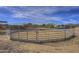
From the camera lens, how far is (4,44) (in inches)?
80.3

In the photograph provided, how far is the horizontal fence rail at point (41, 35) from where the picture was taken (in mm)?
2041

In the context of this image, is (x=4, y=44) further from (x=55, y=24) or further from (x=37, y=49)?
(x=55, y=24)

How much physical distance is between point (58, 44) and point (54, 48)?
70mm

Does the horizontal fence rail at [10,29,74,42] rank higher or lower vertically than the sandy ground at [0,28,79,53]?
higher

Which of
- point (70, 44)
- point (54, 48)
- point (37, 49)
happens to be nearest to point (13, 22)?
point (37, 49)

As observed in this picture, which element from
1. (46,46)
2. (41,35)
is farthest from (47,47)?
(41,35)

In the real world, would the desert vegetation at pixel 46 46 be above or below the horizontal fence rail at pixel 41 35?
below

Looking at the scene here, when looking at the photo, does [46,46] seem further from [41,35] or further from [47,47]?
[41,35]

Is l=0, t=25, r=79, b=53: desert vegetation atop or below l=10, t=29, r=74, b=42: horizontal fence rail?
below

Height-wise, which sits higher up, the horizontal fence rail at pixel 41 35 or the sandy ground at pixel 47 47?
the horizontal fence rail at pixel 41 35

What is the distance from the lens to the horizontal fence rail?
2.04m

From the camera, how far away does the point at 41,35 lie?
205 cm

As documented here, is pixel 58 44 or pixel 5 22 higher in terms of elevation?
pixel 5 22
